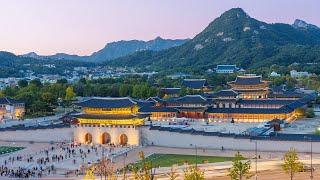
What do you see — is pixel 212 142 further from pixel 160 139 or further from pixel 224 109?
pixel 224 109

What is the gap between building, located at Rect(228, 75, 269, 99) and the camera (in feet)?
280

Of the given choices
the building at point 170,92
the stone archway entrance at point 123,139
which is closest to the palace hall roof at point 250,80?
the building at point 170,92

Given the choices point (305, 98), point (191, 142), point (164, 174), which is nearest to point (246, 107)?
point (305, 98)

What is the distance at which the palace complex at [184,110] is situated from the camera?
52.1 m

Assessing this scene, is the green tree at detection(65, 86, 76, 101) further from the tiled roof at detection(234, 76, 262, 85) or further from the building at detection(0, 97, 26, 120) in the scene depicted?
the tiled roof at detection(234, 76, 262, 85)

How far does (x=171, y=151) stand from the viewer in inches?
1893

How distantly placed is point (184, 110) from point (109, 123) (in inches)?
776

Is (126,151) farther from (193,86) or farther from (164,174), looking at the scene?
(193,86)

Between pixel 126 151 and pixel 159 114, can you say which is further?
pixel 159 114

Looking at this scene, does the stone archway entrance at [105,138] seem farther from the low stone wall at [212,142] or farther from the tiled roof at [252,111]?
the tiled roof at [252,111]

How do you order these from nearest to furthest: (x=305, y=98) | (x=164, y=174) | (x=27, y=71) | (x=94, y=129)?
(x=164, y=174)
(x=94, y=129)
(x=305, y=98)
(x=27, y=71)

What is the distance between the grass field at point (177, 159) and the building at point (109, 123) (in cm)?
646

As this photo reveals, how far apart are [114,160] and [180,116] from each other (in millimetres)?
26303

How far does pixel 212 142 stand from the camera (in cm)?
4831
